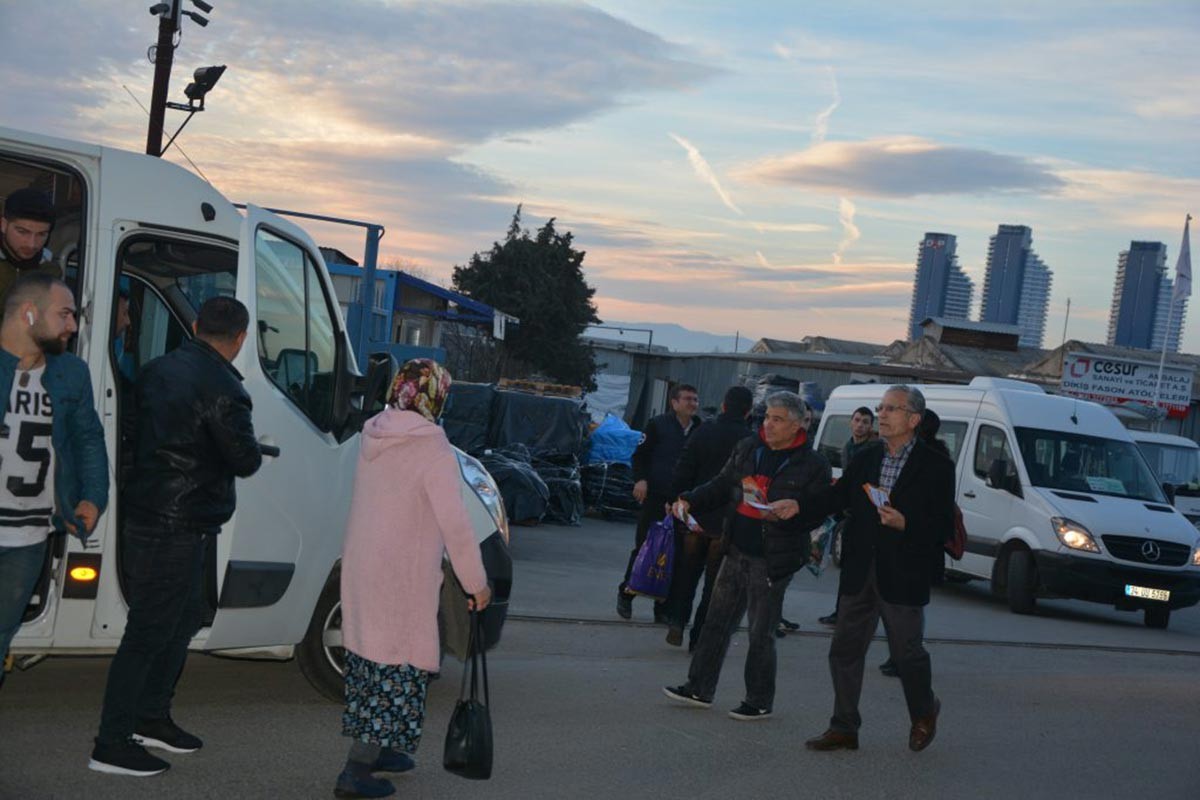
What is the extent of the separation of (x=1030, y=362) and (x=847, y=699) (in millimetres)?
61453

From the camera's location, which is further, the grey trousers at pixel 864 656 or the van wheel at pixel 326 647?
the grey trousers at pixel 864 656

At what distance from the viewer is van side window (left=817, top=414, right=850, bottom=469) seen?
1855 centimetres

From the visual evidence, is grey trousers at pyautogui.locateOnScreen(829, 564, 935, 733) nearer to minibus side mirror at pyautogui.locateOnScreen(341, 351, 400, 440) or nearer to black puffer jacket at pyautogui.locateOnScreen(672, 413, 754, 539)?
black puffer jacket at pyautogui.locateOnScreen(672, 413, 754, 539)

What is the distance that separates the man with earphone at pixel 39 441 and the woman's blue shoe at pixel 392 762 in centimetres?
157

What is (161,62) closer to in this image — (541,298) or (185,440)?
(185,440)

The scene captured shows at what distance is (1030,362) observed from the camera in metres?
65.2

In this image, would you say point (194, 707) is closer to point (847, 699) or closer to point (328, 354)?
point (328, 354)

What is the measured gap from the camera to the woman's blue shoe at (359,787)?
5.35 m

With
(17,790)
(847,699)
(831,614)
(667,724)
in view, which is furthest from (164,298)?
(831,614)

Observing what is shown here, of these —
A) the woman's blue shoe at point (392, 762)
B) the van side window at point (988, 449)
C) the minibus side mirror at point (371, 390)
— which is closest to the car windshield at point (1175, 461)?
the van side window at point (988, 449)

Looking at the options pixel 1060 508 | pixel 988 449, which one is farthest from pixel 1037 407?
pixel 1060 508

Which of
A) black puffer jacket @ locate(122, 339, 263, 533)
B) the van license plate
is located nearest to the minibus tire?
the van license plate

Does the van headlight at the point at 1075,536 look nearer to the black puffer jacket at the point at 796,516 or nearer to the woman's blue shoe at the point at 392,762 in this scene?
the black puffer jacket at the point at 796,516

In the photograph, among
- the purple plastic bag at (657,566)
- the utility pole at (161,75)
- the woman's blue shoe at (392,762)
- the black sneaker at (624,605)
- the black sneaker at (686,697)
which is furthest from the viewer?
the utility pole at (161,75)
